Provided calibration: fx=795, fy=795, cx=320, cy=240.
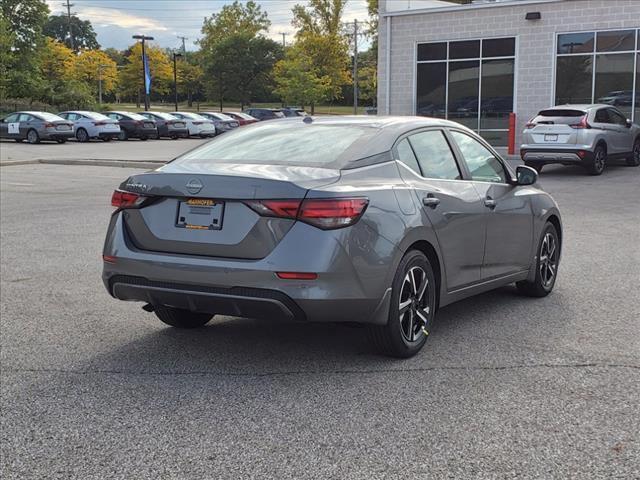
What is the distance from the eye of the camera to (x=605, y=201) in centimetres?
1396

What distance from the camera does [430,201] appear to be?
5109mm

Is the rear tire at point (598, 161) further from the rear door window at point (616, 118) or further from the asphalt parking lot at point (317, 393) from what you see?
the asphalt parking lot at point (317, 393)

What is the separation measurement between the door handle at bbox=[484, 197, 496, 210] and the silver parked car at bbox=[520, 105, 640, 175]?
528 inches

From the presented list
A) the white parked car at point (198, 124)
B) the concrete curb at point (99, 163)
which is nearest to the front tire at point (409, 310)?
the concrete curb at point (99, 163)

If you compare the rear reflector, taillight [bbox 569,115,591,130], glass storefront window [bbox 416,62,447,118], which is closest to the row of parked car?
glass storefront window [bbox 416,62,447,118]

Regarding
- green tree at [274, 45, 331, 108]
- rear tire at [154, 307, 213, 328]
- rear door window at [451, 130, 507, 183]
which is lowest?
rear tire at [154, 307, 213, 328]

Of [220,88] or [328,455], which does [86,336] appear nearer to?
[328,455]

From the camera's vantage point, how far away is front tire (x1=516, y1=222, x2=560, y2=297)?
21.9 ft

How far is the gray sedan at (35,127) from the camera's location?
35688 mm

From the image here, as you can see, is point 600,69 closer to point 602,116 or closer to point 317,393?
point 602,116

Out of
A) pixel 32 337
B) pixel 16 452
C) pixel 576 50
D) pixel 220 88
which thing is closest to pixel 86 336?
pixel 32 337

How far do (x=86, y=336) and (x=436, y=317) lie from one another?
2589mm

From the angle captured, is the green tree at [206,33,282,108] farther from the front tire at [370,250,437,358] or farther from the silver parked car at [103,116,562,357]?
the front tire at [370,250,437,358]

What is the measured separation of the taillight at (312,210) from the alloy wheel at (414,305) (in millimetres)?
693
